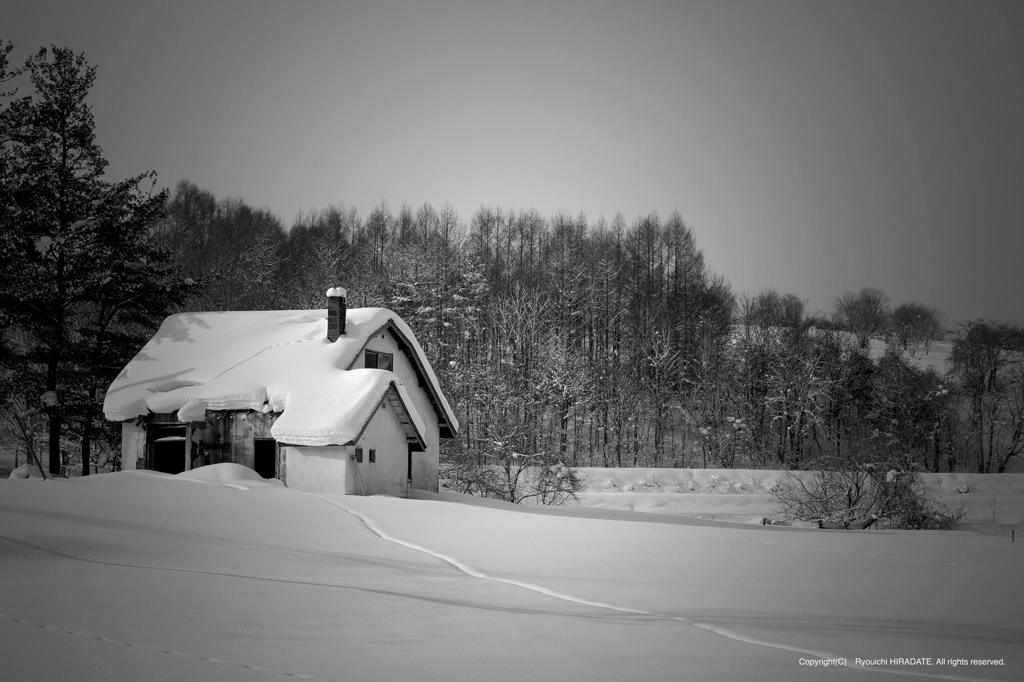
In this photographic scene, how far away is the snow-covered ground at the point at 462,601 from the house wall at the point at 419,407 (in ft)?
49.9

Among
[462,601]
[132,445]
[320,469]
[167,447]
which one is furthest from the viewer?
[167,447]

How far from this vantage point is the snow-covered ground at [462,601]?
20.0 ft

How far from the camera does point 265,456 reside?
28.2 m

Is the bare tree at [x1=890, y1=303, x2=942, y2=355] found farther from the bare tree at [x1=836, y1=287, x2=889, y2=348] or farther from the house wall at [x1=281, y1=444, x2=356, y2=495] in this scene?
the house wall at [x1=281, y1=444, x2=356, y2=495]

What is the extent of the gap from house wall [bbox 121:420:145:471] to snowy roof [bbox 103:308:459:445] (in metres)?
0.66

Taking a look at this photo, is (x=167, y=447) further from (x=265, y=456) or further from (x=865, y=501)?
(x=865, y=501)

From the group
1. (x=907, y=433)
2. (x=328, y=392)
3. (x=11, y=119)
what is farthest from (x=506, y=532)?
A: (x=907, y=433)

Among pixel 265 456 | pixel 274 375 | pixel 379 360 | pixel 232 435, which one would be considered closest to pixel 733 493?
pixel 379 360

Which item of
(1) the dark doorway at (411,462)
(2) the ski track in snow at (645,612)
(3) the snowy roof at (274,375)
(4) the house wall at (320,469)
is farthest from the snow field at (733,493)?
(2) the ski track in snow at (645,612)

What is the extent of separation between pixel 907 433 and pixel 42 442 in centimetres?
4906

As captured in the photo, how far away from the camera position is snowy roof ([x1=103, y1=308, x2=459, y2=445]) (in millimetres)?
26766

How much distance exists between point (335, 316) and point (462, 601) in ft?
74.3

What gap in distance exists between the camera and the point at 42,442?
45.2 metres

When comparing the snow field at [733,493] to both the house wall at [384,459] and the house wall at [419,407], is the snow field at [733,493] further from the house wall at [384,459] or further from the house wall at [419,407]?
the house wall at [384,459]
